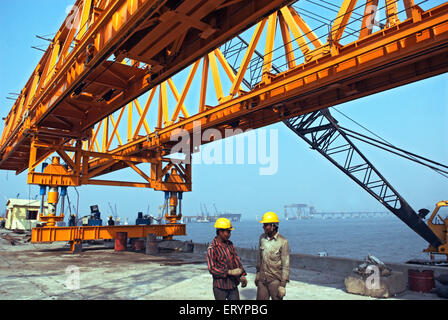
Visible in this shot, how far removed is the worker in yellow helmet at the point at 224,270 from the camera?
14.6 ft

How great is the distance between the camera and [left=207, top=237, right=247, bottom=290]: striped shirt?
4.45 m

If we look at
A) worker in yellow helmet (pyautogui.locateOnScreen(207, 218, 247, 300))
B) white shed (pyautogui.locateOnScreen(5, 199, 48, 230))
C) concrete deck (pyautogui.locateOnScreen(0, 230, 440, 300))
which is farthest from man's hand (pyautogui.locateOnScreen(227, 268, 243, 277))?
white shed (pyautogui.locateOnScreen(5, 199, 48, 230))

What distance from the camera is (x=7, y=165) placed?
25.5 metres

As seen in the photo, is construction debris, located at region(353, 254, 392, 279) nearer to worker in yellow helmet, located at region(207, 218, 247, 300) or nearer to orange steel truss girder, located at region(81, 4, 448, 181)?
worker in yellow helmet, located at region(207, 218, 247, 300)

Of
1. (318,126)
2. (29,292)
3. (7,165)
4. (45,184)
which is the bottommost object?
(29,292)

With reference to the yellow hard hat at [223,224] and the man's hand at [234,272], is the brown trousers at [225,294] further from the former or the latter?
the yellow hard hat at [223,224]

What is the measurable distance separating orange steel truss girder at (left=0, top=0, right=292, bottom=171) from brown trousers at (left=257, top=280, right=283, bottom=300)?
4.93 m

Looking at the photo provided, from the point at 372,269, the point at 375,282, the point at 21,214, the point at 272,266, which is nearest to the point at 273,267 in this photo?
the point at 272,266

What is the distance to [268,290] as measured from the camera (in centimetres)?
489

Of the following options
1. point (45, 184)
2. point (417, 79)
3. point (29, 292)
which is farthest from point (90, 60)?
point (45, 184)

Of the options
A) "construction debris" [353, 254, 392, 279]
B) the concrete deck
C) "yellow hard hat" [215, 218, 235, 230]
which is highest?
"yellow hard hat" [215, 218, 235, 230]

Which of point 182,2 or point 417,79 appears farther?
point 417,79

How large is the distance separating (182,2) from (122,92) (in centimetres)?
510
